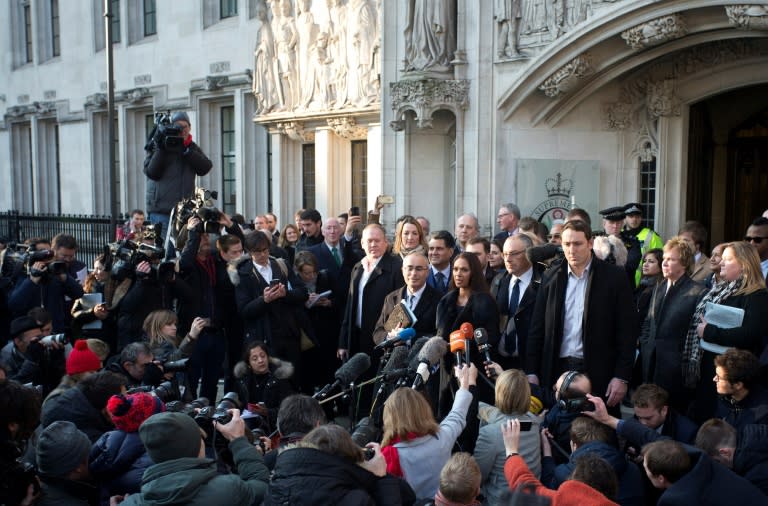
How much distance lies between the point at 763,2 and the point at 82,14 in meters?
19.0

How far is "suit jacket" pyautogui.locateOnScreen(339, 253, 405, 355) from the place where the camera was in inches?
277

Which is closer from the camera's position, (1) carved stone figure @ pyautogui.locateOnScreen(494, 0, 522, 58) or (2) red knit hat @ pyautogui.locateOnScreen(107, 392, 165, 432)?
(2) red knit hat @ pyautogui.locateOnScreen(107, 392, 165, 432)

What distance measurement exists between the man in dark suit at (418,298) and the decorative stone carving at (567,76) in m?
5.09

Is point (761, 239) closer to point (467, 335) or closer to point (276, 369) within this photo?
point (467, 335)

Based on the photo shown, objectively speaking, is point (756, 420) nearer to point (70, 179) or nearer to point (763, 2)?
point (763, 2)

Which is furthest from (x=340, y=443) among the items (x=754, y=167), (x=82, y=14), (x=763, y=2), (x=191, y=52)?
(x=82, y=14)

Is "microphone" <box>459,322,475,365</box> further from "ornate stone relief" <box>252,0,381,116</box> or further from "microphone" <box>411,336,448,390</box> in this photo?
"ornate stone relief" <box>252,0,381,116</box>

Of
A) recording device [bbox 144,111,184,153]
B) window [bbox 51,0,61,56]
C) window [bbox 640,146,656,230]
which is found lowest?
window [bbox 640,146,656,230]

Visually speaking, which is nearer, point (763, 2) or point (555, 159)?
point (763, 2)

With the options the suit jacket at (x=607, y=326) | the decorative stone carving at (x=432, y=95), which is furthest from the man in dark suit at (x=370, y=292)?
the decorative stone carving at (x=432, y=95)

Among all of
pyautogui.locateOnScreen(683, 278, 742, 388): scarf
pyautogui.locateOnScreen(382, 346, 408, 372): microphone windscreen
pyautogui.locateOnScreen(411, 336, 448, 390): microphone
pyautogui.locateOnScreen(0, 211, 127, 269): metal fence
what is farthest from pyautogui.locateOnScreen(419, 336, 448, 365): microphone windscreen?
pyautogui.locateOnScreen(0, 211, 127, 269): metal fence

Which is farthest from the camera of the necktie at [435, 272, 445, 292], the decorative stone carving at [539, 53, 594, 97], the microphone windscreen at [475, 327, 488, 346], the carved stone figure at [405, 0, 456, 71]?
the carved stone figure at [405, 0, 456, 71]

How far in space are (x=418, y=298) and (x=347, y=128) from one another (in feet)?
27.7

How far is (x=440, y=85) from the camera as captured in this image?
449 inches
